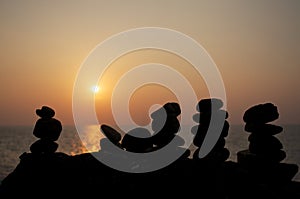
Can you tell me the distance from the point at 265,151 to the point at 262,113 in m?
3.51

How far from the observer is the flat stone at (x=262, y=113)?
33906mm

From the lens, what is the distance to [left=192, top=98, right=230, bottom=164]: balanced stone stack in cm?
3575

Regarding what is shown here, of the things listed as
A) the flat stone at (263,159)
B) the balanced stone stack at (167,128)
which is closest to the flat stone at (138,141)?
the balanced stone stack at (167,128)

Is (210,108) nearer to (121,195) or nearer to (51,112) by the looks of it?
(121,195)

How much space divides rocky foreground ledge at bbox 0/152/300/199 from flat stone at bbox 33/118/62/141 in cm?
444

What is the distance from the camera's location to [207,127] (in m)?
36.1

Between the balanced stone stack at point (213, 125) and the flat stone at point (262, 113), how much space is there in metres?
2.49

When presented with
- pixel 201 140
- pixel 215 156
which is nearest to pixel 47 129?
pixel 201 140

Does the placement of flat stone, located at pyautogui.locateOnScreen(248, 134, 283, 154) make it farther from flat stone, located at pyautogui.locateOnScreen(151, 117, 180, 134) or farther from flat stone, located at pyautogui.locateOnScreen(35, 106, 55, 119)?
flat stone, located at pyautogui.locateOnScreen(35, 106, 55, 119)

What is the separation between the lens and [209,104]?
119ft

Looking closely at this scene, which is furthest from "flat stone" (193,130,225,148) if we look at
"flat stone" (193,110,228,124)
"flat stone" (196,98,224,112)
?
"flat stone" (196,98,224,112)

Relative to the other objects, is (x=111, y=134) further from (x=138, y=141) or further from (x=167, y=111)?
(x=167, y=111)

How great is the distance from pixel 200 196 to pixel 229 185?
122 inches

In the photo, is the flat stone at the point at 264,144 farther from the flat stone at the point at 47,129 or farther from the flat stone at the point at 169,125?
the flat stone at the point at 47,129
